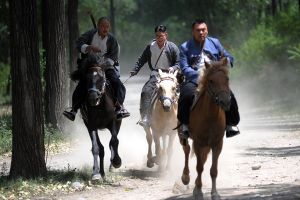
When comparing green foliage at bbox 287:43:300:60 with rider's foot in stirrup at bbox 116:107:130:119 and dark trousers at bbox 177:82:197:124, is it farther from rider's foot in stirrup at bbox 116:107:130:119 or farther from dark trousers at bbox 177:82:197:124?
dark trousers at bbox 177:82:197:124

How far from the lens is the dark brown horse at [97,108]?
45.8 feet

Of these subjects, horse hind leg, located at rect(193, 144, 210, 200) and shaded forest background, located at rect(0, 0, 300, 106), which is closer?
horse hind leg, located at rect(193, 144, 210, 200)

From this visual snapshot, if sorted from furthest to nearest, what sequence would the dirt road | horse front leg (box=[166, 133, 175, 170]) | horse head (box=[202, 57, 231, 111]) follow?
horse front leg (box=[166, 133, 175, 170])
the dirt road
horse head (box=[202, 57, 231, 111])

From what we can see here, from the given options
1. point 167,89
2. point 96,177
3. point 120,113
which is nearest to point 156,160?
point 120,113

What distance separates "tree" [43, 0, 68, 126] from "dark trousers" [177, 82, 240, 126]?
32.5ft

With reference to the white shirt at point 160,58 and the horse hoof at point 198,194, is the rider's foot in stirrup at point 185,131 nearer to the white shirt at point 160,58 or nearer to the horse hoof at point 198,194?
the horse hoof at point 198,194

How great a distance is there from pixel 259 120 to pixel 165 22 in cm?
6404

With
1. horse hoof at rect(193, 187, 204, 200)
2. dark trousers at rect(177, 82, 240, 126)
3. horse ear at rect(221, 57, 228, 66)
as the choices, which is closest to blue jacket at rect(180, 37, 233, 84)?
dark trousers at rect(177, 82, 240, 126)

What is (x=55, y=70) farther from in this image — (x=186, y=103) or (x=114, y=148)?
(x=186, y=103)

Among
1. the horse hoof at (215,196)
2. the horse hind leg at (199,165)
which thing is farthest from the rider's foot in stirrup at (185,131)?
the horse hoof at (215,196)

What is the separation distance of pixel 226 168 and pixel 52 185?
12.7 feet

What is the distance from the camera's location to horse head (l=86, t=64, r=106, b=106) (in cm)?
1386

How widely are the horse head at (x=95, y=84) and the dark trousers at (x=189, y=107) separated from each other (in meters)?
2.20

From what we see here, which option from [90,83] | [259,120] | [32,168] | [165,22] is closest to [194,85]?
[90,83]
